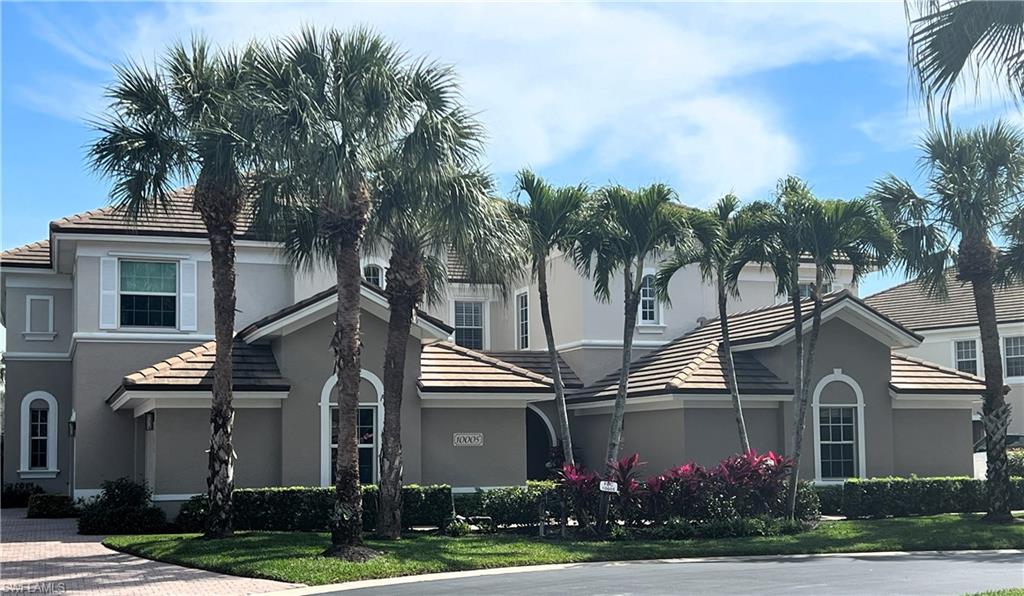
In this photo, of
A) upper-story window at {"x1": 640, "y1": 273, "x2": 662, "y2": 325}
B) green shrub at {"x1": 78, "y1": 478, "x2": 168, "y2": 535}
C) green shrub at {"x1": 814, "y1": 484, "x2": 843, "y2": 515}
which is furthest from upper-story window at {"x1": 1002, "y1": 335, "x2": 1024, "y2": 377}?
green shrub at {"x1": 78, "y1": 478, "x2": 168, "y2": 535}

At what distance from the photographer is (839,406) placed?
29.1 meters

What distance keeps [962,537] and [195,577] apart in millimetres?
15149

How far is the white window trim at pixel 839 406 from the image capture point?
1126 inches

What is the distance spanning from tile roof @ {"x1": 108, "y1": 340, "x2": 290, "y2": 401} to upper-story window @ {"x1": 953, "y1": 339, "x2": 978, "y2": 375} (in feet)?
89.0

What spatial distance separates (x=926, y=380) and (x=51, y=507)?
77.5ft

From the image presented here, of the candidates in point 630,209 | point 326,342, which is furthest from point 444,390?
point 630,209

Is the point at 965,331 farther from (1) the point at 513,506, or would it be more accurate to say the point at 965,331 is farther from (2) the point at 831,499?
(1) the point at 513,506

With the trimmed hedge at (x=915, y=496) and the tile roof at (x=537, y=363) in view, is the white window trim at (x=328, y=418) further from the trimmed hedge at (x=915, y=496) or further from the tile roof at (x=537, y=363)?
the trimmed hedge at (x=915, y=496)

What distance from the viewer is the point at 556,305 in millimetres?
34469

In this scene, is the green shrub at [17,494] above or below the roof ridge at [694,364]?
below

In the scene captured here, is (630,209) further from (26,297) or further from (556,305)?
(26,297)

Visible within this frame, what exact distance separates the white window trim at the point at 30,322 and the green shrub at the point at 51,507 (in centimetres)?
647

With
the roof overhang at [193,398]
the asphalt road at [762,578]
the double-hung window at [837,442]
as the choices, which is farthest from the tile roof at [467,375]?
the asphalt road at [762,578]

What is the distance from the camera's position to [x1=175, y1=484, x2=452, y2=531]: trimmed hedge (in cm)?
2320
